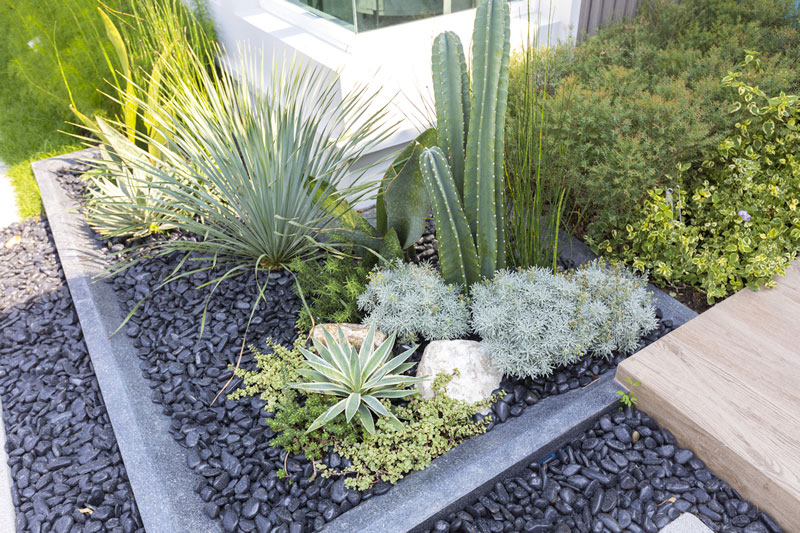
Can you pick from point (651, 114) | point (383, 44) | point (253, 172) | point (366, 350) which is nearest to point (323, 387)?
point (366, 350)

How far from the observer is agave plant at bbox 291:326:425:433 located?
172 centimetres

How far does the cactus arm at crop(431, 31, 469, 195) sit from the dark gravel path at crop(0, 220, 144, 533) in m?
1.60

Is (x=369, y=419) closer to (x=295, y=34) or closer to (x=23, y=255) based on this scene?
(x=23, y=255)

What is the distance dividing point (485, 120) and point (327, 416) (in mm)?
1104

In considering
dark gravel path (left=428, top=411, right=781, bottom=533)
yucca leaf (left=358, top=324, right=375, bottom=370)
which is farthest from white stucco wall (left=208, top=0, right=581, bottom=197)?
dark gravel path (left=428, top=411, right=781, bottom=533)

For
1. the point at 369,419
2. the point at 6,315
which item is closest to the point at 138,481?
the point at 369,419

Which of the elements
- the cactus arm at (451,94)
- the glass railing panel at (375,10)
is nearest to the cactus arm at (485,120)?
the cactus arm at (451,94)

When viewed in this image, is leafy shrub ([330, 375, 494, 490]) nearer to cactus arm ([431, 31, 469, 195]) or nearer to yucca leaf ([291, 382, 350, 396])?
yucca leaf ([291, 382, 350, 396])

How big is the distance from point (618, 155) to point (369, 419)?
139cm

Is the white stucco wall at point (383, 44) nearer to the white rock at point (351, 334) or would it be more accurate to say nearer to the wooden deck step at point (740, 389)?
the white rock at point (351, 334)

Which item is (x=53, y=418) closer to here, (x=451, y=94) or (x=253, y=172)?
(x=253, y=172)

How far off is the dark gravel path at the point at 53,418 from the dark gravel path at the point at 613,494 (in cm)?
108

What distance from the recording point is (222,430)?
1902mm

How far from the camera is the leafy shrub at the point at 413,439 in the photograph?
1688 mm
